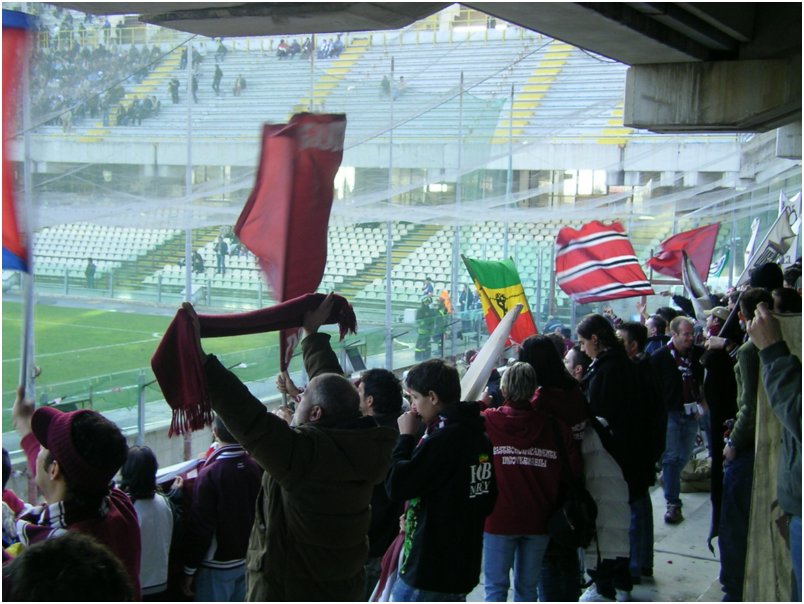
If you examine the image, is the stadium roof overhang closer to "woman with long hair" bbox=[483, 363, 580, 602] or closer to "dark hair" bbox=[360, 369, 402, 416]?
"dark hair" bbox=[360, 369, 402, 416]

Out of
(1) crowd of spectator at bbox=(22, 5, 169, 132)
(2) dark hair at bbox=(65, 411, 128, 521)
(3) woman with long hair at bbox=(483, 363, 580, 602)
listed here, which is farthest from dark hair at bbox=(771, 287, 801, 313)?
(1) crowd of spectator at bbox=(22, 5, 169, 132)

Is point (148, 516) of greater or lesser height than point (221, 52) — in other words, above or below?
below

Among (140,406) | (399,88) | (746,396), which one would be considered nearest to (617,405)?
(746,396)

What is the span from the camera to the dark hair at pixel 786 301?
5091 millimetres

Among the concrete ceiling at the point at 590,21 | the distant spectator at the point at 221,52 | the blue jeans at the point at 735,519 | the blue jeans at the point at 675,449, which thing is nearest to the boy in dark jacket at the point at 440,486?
the blue jeans at the point at 735,519

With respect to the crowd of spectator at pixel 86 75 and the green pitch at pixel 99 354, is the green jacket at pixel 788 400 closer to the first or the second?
the crowd of spectator at pixel 86 75

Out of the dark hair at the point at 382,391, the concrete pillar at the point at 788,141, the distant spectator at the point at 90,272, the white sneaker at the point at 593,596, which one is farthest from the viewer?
the distant spectator at the point at 90,272

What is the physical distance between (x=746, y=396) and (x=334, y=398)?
2.46m

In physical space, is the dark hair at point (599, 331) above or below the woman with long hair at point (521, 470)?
above

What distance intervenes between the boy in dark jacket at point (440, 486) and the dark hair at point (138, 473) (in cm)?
94

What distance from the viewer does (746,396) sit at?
4875 mm

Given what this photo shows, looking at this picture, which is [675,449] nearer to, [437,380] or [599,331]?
[599,331]

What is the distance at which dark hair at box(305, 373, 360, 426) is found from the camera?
336 cm

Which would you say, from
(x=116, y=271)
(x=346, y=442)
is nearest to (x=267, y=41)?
(x=116, y=271)
